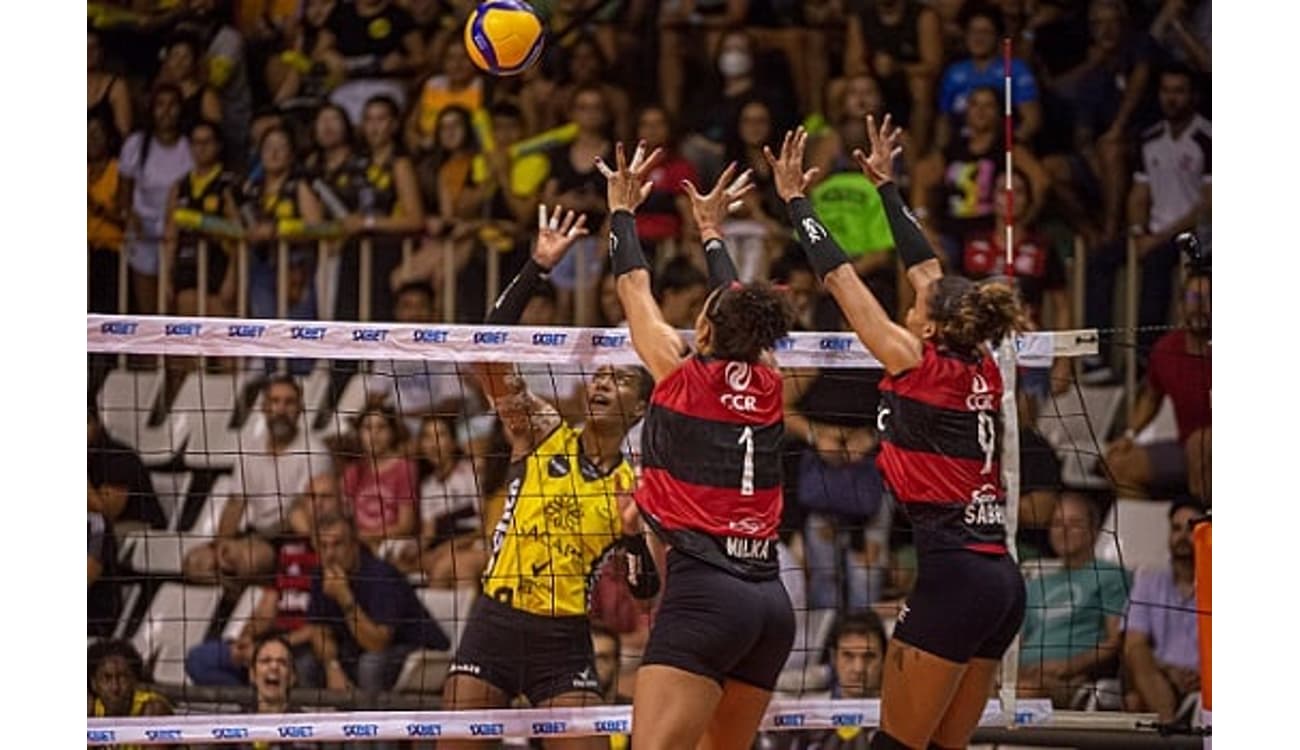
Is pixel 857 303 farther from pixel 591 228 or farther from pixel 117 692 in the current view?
pixel 117 692

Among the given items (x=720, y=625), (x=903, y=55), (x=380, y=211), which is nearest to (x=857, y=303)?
(x=720, y=625)

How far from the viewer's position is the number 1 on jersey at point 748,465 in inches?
242

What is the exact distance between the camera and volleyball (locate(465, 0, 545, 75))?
728 cm

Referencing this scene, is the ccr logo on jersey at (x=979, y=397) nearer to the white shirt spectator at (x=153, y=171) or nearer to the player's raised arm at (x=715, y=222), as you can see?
the player's raised arm at (x=715, y=222)

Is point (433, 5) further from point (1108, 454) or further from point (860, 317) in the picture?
point (860, 317)

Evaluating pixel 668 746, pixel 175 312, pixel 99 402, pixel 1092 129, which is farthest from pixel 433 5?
pixel 668 746

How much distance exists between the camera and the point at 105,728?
22.1 ft

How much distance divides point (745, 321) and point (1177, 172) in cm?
463

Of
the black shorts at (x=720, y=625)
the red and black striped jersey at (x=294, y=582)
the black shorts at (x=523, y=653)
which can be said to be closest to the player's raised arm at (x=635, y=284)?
the black shorts at (x=720, y=625)

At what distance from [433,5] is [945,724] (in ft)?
18.1

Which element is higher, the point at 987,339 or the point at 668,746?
the point at 987,339

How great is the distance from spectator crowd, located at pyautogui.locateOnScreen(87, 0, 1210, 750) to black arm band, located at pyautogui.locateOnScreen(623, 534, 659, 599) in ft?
4.83

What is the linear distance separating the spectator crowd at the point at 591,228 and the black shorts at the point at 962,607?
2262 mm

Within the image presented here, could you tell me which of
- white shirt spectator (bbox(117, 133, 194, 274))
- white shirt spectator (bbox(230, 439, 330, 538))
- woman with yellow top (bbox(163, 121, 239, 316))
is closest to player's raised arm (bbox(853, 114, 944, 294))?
white shirt spectator (bbox(230, 439, 330, 538))
